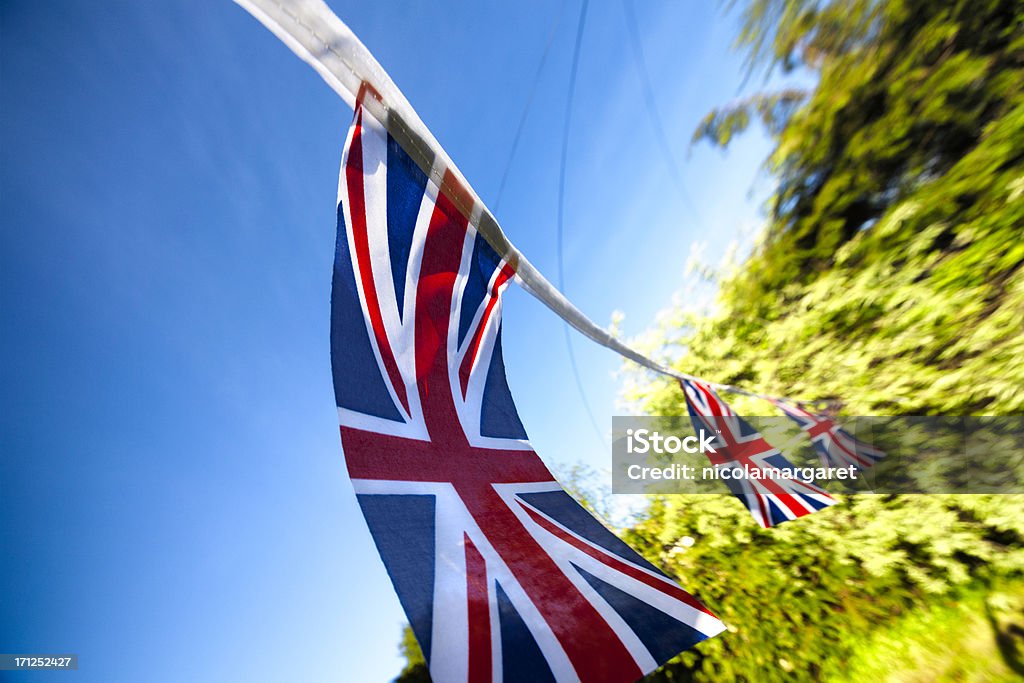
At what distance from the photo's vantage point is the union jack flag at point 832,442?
313 centimetres

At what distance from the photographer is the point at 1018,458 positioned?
246 cm

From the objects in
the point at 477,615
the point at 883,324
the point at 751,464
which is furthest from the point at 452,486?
the point at 883,324

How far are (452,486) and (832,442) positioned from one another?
3.66 meters

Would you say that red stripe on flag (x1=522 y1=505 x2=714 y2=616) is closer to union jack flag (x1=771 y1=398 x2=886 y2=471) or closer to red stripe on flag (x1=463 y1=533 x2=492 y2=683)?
red stripe on flag (x1=463 y1=533 x2=492 y2=683)

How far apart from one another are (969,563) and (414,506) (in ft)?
11.9

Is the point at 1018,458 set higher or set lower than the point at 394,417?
lower

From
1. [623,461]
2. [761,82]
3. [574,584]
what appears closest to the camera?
[574,584]

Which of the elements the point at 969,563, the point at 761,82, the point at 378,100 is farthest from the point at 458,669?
the point at 761,82

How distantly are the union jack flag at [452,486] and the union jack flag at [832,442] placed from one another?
3068 mm

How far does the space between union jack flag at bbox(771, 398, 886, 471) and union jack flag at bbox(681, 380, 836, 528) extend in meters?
0.33

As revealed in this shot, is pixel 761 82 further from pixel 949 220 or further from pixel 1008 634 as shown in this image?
pixel 1008 634

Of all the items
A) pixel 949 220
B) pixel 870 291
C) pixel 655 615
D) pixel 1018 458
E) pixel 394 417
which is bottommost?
pixel 655 615

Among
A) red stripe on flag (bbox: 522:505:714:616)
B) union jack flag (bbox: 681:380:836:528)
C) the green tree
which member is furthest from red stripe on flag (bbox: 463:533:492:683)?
the green tree

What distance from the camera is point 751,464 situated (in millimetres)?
2932
